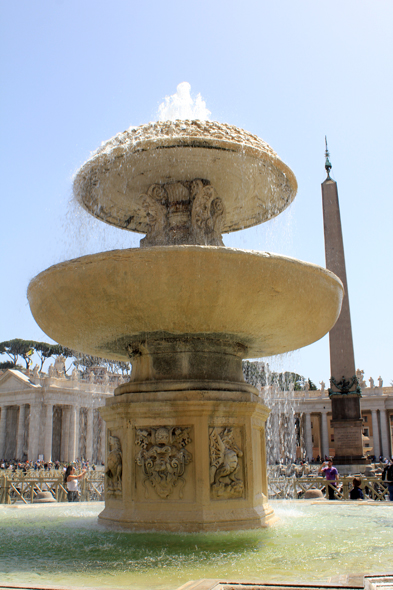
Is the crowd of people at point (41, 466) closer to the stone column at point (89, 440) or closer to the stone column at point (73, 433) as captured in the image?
the stone column at point (73, 433)

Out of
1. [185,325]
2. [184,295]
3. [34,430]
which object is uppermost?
[184,295]

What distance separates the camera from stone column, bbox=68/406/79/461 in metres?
65.0

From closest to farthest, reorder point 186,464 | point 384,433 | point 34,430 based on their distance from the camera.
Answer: point 186,464
point 34,430
point 384,433

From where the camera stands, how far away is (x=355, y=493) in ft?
34.4

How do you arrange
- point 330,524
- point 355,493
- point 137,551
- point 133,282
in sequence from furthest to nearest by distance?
point 355,493 → point 330,524 → point 133,282 → point 137,551

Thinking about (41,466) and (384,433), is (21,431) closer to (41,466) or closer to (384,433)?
(41,466)

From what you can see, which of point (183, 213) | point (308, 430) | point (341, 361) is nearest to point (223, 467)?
point (183, 213)

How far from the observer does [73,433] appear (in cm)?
6562

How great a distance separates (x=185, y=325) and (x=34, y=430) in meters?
62.5

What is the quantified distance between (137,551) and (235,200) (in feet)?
16.4

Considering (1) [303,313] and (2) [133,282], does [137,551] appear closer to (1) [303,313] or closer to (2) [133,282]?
(2) [133,282]

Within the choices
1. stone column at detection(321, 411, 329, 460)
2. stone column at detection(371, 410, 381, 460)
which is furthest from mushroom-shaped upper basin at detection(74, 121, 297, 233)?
stone column at detection(321, 411, 329, 460)

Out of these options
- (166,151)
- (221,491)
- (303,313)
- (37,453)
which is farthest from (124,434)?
(37,453)

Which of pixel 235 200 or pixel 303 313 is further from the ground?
pixel 235 200
